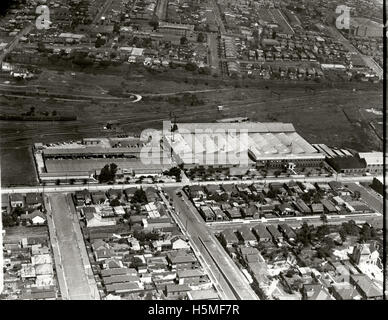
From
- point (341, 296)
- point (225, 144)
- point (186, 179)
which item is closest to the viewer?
point (341, 296)

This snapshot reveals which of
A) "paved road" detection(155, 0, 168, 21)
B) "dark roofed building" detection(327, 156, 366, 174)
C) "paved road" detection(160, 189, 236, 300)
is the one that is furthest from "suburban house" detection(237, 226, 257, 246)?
"paved road" detection(155, 0, 168, 21)

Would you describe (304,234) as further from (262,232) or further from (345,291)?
(345,291)

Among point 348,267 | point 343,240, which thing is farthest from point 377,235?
point 348,267

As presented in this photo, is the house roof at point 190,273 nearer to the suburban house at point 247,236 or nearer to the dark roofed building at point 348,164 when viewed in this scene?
the suburban house at point 247,236

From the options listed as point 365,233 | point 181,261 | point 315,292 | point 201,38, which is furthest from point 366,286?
point 201,38

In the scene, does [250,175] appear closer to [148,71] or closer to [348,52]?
[148,71]

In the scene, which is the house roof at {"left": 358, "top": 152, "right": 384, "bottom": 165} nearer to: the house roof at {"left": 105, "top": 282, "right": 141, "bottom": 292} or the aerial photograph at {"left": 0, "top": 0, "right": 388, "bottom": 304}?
the aerial photograph at {"left": 0, "top": 0, "right": 388, "bottom": 304}

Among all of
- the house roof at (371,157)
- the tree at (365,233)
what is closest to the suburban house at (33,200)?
the tree at (365,233)
